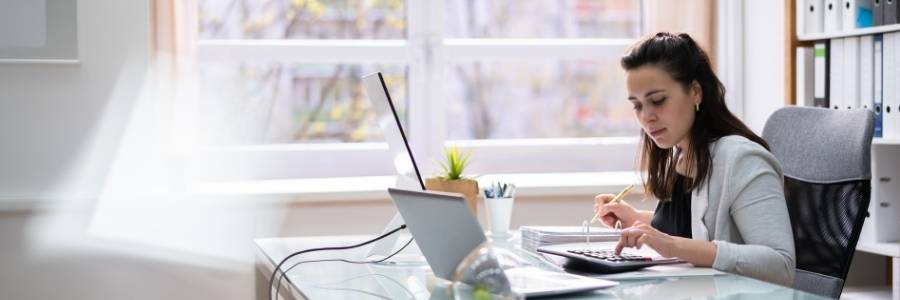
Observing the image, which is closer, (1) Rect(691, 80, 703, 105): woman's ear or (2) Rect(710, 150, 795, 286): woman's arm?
(2) Rect(710, 150, 795, 286): woman's arm

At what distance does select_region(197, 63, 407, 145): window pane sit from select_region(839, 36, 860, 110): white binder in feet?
4.59

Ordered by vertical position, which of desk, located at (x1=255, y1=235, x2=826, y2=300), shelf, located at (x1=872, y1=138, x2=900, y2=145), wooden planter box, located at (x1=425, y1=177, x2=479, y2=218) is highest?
shelf, located at (x1=872, y1=138, x2=900, y2=145)

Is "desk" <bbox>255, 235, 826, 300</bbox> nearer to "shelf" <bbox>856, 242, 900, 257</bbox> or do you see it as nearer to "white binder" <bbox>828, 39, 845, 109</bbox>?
"shelf" <bbox>856, 242, 900, 257</bbox>

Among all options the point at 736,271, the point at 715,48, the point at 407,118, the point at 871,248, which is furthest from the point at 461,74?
the point at 736,271

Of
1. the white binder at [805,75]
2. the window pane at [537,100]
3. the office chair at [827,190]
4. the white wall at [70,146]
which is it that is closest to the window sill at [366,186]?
the window pane at [537,100]

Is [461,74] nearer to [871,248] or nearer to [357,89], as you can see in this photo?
[357,89]

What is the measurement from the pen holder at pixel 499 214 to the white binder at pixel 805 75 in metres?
1.29

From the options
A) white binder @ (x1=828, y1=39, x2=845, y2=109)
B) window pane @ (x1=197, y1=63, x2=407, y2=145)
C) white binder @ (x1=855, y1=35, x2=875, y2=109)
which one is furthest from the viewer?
window pane @ (x1=197, y1=63, x2=407, y2=145)

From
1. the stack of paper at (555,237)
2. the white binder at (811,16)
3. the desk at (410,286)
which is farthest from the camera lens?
the white binder at (811,16)

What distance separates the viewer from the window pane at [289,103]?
3488 mm

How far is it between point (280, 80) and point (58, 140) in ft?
2.38

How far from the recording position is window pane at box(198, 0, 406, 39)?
138 inches

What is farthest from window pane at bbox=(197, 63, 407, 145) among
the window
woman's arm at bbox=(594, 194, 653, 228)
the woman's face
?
the woman's face

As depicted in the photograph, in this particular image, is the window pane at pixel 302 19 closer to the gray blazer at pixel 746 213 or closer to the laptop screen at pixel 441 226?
the gray blazer at pixel 746 213
